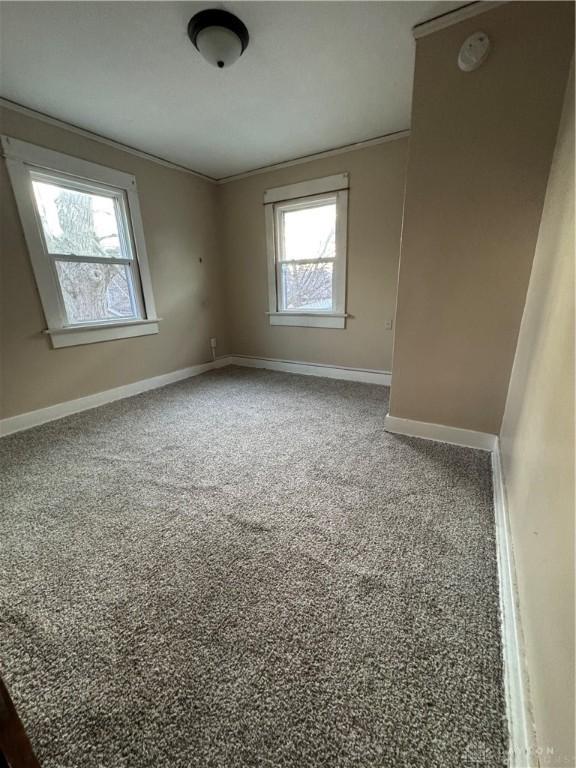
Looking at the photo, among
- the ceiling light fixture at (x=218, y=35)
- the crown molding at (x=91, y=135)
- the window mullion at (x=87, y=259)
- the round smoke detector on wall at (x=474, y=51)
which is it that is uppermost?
the crown molding at (x=91, y=135)

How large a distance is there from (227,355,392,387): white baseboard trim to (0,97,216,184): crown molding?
232cm

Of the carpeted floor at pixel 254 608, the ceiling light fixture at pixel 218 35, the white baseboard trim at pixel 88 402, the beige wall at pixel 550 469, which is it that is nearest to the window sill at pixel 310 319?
the white baseboard trim at pixel 88 402

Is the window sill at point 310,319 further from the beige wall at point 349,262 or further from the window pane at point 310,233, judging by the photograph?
the window pane at point 310,233

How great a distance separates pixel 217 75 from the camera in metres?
1.89

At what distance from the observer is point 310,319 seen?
3592 millimetres

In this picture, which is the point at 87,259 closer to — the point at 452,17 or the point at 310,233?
the point at 310,233

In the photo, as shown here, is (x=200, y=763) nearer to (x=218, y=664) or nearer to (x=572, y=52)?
(x=218, y=664)

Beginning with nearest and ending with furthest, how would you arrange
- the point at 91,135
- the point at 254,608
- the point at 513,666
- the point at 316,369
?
the point at 513,666
the point at 254,608
the point at 91,135
the point at 316,369

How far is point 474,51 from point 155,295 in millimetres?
3095

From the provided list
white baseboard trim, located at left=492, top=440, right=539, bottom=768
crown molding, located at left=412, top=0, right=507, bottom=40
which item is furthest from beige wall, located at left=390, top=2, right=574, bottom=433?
white baseboard trim, located at left=492, top=440, right=539, bottom=768

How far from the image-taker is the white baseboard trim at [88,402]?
235cm

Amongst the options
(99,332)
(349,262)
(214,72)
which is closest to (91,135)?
(214,72)

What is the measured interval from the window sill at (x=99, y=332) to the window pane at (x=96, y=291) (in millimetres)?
102

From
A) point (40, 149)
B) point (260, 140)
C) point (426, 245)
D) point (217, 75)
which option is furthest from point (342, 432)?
point (40, 149)
